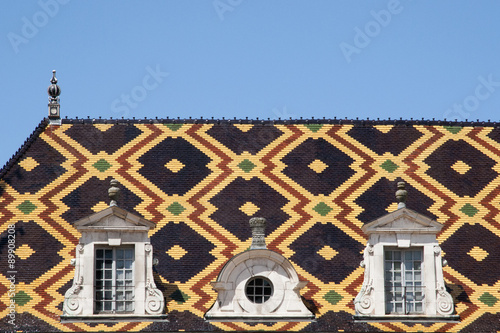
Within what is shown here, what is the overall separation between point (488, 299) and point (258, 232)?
606 cm

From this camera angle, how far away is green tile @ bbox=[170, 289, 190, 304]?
3034cm

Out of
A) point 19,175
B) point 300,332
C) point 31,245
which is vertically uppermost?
point 19,175

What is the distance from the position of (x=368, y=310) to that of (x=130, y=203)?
7165 mm

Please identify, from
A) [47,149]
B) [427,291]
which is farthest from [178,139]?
[427,291]

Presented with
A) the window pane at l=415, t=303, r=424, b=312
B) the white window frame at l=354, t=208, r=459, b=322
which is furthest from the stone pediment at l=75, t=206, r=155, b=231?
the window pane at l=415, t=303, r=424, b=312

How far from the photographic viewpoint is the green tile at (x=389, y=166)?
3419cm

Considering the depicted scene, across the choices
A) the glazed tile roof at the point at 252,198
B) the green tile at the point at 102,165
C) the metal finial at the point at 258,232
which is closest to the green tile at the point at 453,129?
the glazed tile roof at the point at 252,198

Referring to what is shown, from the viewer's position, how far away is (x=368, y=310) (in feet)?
98.7

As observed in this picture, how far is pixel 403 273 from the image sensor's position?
30562 mm

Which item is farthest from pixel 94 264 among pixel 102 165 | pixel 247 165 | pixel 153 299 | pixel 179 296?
pixel 247 165

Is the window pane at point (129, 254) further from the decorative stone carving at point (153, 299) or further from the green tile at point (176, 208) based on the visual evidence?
the green tile at point (176, 208)

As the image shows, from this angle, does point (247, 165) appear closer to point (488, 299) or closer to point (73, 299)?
point (73, 299)

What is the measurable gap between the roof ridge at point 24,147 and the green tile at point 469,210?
12.0 meters

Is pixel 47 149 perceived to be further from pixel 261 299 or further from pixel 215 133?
pixel 261 299
